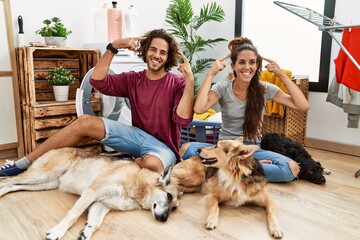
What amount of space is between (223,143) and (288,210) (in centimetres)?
59

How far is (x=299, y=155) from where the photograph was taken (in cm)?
251

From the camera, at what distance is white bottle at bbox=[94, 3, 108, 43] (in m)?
3.28

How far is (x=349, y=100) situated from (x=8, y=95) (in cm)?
315

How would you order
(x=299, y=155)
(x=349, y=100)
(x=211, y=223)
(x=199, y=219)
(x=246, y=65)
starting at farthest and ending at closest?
(x=349, y=100), (x=299, y=155), (x=246, y=65), (x=199, y=219), (x=211, y=223)

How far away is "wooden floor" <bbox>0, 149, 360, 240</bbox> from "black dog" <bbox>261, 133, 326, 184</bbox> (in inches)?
6.8

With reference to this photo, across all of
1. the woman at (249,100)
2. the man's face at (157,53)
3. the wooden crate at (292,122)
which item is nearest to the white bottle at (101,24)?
the man's face at (157,53)

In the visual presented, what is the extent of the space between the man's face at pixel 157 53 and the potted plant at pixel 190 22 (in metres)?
1.75

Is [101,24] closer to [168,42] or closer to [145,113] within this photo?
[168,42]

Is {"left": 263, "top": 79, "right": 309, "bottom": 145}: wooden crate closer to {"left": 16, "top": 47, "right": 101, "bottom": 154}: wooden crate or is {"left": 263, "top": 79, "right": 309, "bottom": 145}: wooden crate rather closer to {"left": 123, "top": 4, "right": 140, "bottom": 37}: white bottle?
{"left": 123, "top": 4, "right": 140, "bottom": 37}: white bottle

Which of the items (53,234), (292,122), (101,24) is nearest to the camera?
(53,234)

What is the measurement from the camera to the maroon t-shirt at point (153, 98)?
226 cm

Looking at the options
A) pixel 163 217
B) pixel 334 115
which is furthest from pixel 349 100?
pixel 163 217

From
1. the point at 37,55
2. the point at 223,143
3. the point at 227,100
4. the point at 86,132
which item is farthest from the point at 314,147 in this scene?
the point at 37,55

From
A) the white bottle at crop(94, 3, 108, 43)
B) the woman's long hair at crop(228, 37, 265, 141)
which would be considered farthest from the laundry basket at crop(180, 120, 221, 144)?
the white bottle at crop(94, 3, 108, 43)
